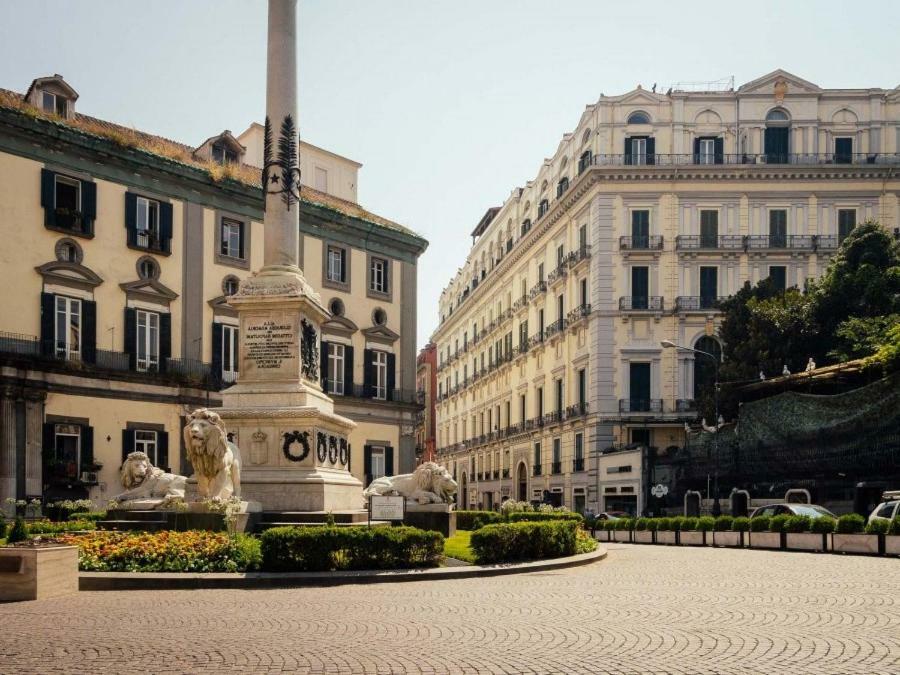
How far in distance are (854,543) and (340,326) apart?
102ft

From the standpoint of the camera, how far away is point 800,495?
38.1 meters

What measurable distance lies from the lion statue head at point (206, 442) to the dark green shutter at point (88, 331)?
22.5 metres

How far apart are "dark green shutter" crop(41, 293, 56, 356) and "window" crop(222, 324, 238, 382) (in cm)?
838

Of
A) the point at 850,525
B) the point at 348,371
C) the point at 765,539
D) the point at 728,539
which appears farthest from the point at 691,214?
the point at 850,525

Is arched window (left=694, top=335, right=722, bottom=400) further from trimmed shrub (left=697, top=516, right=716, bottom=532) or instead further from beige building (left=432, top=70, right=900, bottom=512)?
trimmed shrub (left=697, top=516, right=716, bottom=532)

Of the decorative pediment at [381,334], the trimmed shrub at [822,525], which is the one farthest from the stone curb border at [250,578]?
the decorative pediment at [381,334]

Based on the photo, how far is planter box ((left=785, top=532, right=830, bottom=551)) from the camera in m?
25.3

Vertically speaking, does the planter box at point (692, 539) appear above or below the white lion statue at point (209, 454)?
below

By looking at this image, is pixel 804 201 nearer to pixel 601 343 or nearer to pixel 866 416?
pixel 601 343

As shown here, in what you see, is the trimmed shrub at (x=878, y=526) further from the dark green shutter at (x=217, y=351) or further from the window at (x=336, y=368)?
the window at (x=336, y=368)

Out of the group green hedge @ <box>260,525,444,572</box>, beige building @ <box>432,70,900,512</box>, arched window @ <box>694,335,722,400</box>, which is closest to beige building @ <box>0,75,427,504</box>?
beige building @ <box>432,70,900,512</box>

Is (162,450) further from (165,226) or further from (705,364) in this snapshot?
(705,364)

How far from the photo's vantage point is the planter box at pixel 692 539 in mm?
31094

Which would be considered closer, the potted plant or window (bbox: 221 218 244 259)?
the potted plant
